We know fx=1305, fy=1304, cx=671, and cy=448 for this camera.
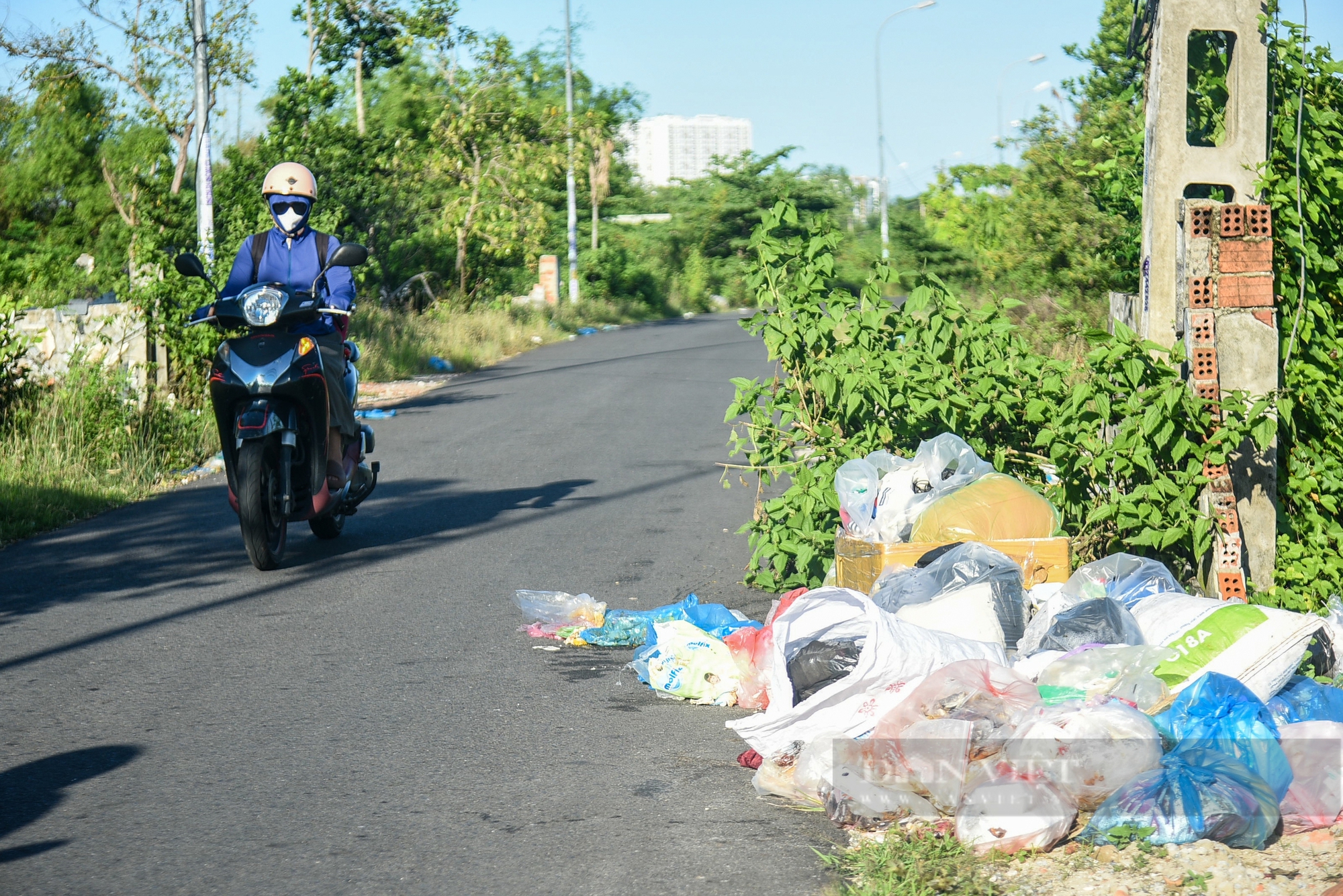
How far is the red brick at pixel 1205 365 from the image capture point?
5.68 m

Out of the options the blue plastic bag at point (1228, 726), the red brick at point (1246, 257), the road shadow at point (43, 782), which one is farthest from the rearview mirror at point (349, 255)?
the blue plastic bag at point (1228, 726)

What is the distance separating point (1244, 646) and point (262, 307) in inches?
207

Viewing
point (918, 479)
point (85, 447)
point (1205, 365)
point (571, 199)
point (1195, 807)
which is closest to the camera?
point (1195, 807)

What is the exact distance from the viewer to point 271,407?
7.22m

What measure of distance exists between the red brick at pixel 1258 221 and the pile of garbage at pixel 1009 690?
1495mm

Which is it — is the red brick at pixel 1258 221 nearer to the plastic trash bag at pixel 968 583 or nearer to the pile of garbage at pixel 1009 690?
Result: the pile of garbage at pixel 1009 690

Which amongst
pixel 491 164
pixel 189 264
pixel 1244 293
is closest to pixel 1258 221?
pixel 1244 293

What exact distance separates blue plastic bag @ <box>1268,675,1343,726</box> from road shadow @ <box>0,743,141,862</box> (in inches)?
152

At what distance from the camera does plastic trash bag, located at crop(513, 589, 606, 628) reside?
6.34 meters

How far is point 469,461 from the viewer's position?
38.4 feet

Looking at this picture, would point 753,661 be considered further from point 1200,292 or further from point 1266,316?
point 1266,316

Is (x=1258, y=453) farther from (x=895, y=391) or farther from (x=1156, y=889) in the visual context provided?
(x=1156, y=889)

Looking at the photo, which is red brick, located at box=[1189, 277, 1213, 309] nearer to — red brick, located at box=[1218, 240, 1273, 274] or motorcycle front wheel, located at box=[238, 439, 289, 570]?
red brick, located at box=[1218, 240, 1273, 274]

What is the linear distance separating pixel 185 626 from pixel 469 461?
17.8 ft
